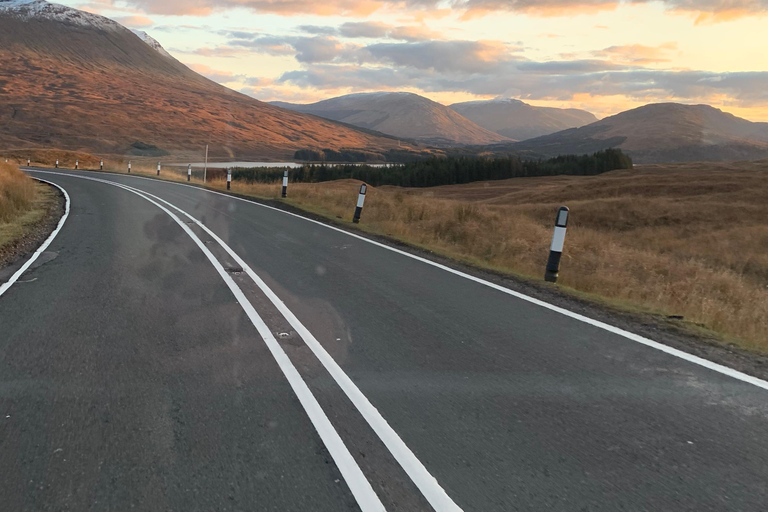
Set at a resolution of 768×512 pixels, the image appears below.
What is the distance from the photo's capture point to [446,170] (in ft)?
304

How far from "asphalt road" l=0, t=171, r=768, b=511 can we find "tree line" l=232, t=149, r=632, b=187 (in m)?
→ 74.1

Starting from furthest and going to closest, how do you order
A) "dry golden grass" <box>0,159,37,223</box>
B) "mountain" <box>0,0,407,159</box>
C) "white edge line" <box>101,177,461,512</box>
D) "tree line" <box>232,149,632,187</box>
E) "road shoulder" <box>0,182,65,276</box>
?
1. "mountain" <box>0,0,407,159</box>
2. "tree line" <box>232,149,632,187</box>
3. "dry golden grass" <box>0,159,37,223</box>
4. "road shoulder" <box>0,182,65,276</box>
5. "white edge line" <box>101,177,461,512</box>

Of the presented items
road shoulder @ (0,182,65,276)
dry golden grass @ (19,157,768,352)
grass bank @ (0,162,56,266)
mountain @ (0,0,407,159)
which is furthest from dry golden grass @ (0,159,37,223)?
mountain @ (0,0,407,159)

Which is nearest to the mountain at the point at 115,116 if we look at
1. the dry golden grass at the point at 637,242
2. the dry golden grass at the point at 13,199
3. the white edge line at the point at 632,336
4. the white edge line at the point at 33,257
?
the dry golden grass at the point at 13,199

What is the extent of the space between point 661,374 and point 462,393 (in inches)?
68.0

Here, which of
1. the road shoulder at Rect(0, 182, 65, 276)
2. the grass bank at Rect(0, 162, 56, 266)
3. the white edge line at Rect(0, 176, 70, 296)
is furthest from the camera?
the grass bank at Rect(0, 162, 56, 266)

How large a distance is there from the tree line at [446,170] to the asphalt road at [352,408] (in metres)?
74.1

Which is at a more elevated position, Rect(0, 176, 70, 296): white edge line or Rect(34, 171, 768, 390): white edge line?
Rect(34, 171, 768, 390): white edge line

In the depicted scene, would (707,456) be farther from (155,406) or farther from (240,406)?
(155,406)

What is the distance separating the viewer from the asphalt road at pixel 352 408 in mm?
2906

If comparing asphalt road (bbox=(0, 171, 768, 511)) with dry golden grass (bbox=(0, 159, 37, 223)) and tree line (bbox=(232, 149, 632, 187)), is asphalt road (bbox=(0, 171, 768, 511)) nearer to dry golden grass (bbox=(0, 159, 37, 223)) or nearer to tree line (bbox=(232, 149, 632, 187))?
dry golden grass (bbox=(0, 159, 37, 223))

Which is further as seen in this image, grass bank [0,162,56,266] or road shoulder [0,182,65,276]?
grass bank [0,162,56,266]

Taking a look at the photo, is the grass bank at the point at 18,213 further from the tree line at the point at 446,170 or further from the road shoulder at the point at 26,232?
the tree line at the point at 446,170

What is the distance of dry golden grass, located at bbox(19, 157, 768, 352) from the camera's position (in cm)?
853
